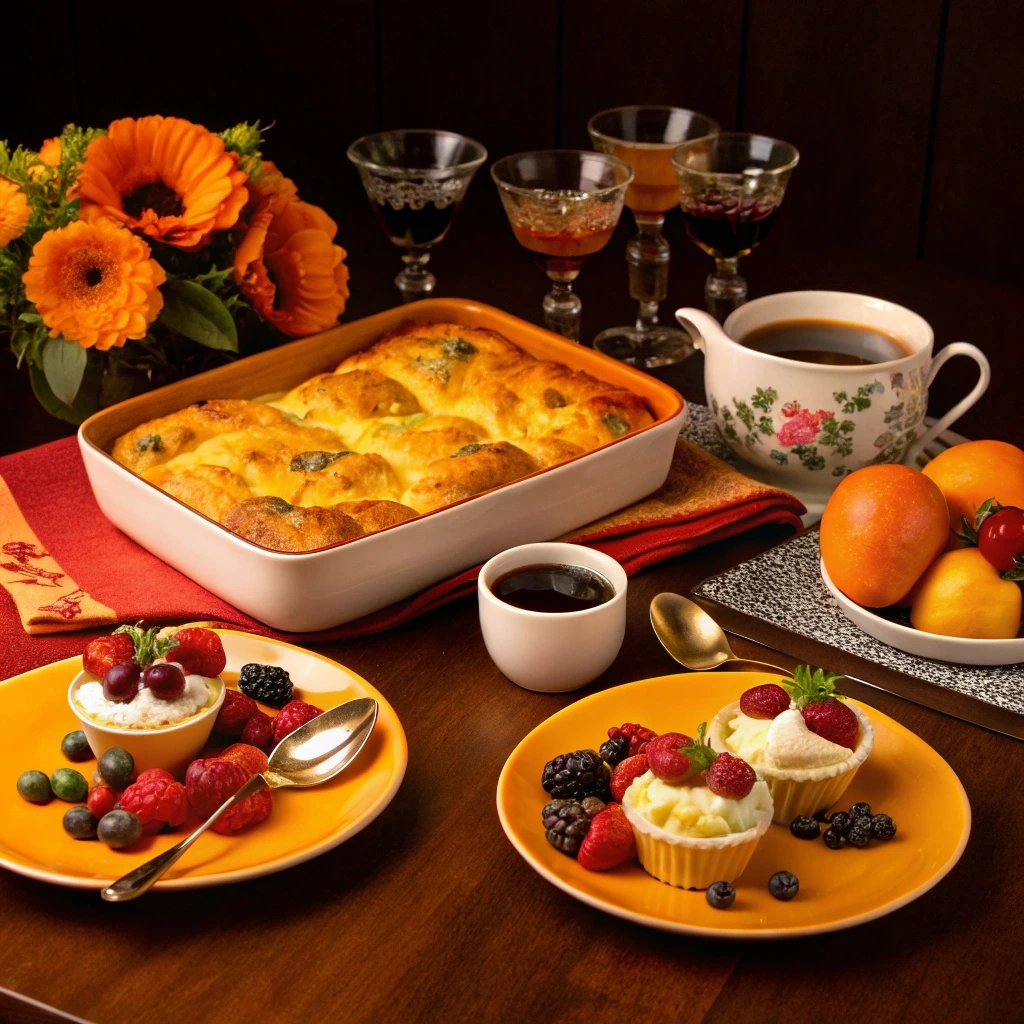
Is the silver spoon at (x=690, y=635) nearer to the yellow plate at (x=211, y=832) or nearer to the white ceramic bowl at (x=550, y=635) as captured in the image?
the white ceramic bowl at (x=550, y=635)

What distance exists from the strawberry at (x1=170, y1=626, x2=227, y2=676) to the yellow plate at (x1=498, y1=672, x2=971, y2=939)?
0.91ft

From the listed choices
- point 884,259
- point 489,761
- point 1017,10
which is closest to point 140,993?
point 489,761

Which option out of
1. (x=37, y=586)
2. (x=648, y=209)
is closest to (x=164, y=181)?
(x=37, y=586)

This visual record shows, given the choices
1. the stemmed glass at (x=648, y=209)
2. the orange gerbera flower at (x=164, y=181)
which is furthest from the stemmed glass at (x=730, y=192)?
the orange gerbera flower at (x=164, y=181)

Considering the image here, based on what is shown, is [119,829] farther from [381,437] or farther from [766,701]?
[381,437]

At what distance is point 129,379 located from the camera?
1799mm

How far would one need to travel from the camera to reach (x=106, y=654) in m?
1.19

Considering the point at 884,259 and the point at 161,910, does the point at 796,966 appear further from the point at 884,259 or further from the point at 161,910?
the point at 884,259

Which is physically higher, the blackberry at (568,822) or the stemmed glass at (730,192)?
the stemmed glass at (730,192)

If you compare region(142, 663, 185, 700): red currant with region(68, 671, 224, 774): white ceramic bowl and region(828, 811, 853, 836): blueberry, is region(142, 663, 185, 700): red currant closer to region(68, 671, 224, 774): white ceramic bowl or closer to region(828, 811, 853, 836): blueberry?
region(68, 671, 224, 774): white ceramic bowl

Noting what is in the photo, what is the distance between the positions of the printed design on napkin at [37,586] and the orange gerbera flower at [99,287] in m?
0.24

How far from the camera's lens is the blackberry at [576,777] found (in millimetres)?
1131

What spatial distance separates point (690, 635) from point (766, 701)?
9.9 inches

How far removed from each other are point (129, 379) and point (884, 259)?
4.31 feet
